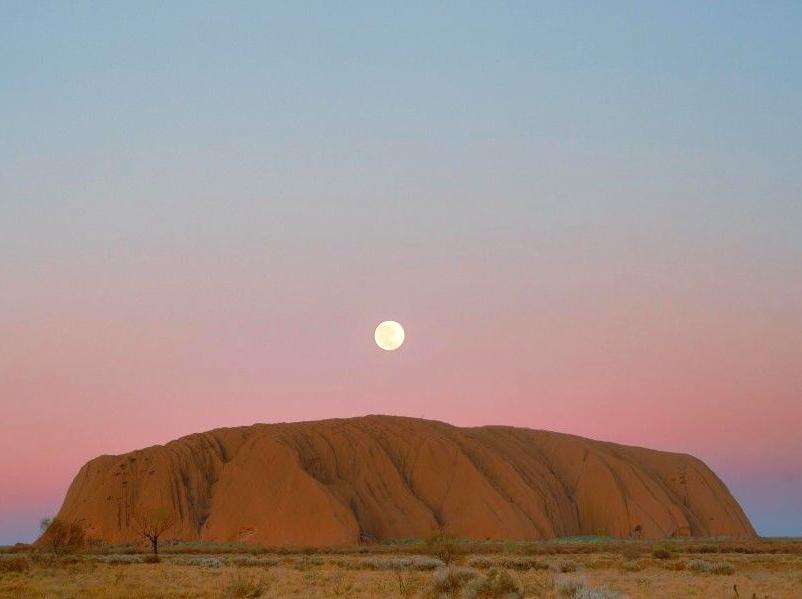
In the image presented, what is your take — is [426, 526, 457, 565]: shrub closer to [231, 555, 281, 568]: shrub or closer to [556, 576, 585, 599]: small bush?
[231, 555, 281, 568]: shrub

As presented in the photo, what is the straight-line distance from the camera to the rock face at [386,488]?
263 ft

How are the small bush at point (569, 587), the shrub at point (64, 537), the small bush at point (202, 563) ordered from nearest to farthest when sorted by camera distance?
1. the small bush at point (569, 587)
2. the small bush at point (202, 563)
3. the shrub at point (64, 537)

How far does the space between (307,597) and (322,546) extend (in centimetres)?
4593

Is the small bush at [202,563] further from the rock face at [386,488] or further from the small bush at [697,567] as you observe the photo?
the rock face at [386,488]

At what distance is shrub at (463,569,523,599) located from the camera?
25891 millimetres

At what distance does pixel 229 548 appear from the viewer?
70.1m

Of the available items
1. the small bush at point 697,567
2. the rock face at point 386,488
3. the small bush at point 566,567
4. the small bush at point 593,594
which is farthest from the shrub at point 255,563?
the rock face at point 386,488

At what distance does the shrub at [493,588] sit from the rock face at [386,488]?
161ft

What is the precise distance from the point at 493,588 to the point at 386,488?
60799 millimetres

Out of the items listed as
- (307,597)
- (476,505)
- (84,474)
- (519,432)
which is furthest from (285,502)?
(307,597)

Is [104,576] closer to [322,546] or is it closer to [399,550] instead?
[399,550]

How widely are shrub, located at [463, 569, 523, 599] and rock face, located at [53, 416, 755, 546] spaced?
48966 millimetres

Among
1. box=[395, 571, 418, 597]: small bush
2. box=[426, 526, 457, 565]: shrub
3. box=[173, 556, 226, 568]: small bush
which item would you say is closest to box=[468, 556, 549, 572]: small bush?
box=[426, 526, 457, 565]: shrub

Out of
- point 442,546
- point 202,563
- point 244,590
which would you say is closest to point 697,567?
point 442,546
